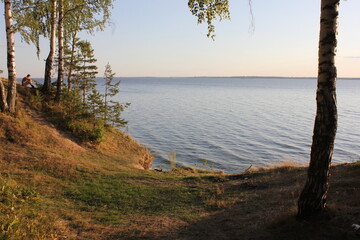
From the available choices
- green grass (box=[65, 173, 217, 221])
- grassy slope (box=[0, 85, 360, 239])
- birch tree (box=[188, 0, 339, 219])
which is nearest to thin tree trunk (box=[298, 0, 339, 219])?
birch tree (box=[188, 0, 339, 219])

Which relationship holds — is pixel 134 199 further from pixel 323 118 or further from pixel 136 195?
pixel 323 118

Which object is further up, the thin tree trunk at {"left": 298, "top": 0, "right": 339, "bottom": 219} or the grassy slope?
the thin tree trunk at {"left": 298, "top": 0, "right": 339, "bottom": 219}

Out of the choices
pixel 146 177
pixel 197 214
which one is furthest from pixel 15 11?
pixel 197 214

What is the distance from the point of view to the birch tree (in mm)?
5516

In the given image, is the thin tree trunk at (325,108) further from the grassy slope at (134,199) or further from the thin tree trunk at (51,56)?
the thin tree trunk at (51,56)

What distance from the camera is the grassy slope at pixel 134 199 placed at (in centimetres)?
617

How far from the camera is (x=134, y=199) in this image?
9.73 m

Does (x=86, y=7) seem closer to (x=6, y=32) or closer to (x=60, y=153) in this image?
(x=6, y=32)

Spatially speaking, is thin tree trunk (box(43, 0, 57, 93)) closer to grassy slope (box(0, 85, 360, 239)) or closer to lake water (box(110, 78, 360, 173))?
grassy slope (box(0, 85, 360, 239))

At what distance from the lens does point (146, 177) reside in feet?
41.9

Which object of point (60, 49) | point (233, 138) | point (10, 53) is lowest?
point (233, 138)

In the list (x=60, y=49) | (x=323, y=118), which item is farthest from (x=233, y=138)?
(x=323, y=118)

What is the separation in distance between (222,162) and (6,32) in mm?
17470

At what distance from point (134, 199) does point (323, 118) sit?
6715mm
